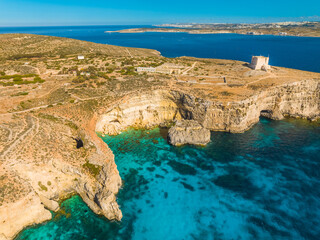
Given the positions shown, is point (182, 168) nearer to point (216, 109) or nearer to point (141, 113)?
point (216, 109)

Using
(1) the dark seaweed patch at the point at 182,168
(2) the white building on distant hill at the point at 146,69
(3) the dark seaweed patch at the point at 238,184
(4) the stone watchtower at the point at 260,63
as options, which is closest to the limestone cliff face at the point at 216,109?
(1) the dark seaweed patch at the point at 182,168

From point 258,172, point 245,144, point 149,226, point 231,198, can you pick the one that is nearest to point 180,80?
point 245,144

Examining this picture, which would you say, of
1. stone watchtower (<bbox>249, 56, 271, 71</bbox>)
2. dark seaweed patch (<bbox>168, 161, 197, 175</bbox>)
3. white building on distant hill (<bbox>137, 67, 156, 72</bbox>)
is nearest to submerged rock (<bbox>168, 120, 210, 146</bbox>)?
dark seaweed patch (<bbox>168, 161, 197, 175</bbox>)

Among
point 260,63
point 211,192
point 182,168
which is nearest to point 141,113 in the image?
point 182,168

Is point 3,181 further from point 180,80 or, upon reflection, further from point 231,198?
point 180,80

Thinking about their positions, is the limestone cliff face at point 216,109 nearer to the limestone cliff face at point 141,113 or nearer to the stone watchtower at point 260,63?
the limestone cliff face at point 141,113

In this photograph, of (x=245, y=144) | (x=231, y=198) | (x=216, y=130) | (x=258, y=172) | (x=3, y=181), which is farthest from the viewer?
(x=216, y=130)

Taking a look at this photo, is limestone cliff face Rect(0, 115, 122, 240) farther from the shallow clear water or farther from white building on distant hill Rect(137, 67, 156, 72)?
white building on distant hill Rect(137, 67, 156, 72)
